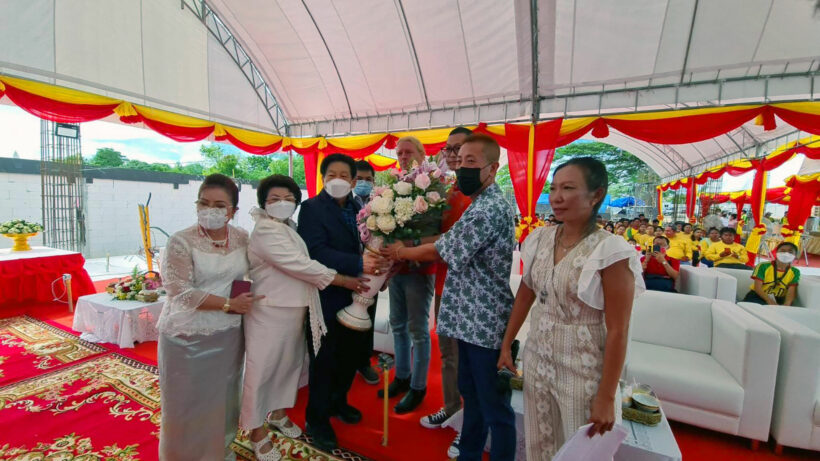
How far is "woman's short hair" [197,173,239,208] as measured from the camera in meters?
1.79

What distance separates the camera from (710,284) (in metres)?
3.74

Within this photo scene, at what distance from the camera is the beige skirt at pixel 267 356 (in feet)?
6.31

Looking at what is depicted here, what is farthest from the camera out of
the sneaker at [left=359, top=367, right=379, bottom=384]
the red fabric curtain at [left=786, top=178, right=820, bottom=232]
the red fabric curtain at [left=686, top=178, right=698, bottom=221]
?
the red fabric curtain at [left=686, top=178, right=698, bottom=221]

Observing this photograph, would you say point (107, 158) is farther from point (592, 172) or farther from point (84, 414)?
point (592, 172)

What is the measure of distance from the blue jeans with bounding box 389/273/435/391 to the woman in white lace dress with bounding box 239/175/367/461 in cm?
47

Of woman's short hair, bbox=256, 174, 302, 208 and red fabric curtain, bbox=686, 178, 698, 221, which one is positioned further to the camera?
red fabric curtain, bbox=686, 178, 698, 221

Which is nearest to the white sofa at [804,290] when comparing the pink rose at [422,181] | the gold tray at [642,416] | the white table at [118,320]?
the gold tray at [642,416]

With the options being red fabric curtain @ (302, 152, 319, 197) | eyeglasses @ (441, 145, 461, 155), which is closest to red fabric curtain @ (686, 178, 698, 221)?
red fabric curtain @ (302, 152, 319, 197)

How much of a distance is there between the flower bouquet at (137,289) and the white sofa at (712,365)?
4.67 m

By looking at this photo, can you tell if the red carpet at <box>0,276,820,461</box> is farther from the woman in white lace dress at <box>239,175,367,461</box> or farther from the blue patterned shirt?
the blue patterned shirt

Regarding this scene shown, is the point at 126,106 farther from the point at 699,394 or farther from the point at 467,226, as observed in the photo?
the point at 699,394

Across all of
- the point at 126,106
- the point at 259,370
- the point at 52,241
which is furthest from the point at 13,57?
the point at 259,370

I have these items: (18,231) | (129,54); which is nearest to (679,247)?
(129,54)

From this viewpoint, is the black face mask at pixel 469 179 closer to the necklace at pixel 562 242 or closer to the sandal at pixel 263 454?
the necklace at pixel 562 242
